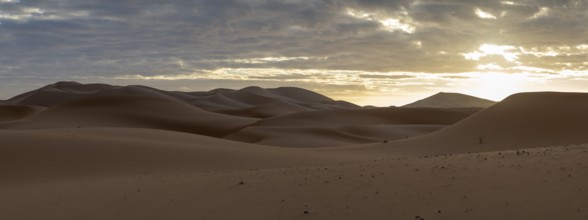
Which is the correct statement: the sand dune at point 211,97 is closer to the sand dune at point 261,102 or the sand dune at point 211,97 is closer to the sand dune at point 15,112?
the sand dune at point 261,102

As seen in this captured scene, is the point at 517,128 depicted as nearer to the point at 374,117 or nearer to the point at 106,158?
the point at 106,158

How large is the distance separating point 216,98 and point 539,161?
5061 inches

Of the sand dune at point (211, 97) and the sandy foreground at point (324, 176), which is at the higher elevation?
the sand dune at point (211, 97)

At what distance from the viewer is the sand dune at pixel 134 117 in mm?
52625

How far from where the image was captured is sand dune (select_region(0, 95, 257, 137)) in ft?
173

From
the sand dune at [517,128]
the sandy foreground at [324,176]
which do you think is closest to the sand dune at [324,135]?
the sand dune at [517,128]

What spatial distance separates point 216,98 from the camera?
136125 millimetres

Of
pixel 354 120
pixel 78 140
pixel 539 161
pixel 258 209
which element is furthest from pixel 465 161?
pixel 354 120

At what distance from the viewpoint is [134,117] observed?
196ft

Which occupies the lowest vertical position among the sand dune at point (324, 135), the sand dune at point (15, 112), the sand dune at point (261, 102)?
the sand dune at point (324, 135)

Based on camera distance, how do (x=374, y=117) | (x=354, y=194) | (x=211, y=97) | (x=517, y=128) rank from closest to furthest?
(x=354, y=194) < (x=517, y=128) < (x=374, y=117) < (x=211, y=97)

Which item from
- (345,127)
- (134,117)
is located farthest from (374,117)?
(134,117)

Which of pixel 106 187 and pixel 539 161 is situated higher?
pixel 539 161

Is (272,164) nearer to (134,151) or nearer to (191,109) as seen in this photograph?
(134,151)
